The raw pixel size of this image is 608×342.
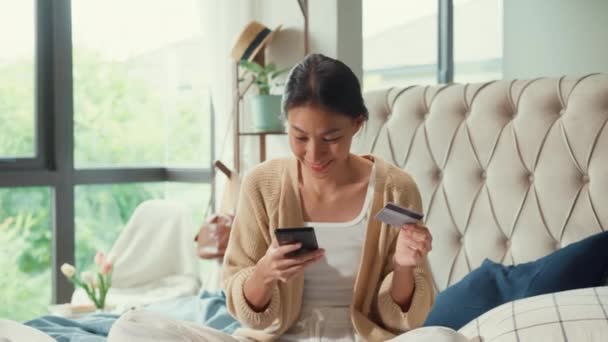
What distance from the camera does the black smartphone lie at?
63.4 inches

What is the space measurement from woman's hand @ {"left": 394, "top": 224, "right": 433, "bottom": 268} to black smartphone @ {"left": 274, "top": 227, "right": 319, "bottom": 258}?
8.1 inches

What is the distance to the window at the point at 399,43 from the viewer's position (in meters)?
5.04

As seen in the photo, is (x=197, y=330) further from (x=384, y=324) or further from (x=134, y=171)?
(x=134, y=171)

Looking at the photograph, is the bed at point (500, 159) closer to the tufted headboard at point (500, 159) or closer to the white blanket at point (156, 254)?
the tufted headboard at point (500, 159)

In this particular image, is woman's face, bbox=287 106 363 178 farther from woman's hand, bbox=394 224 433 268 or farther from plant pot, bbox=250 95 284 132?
plant pot, bbox=250 95 284 132

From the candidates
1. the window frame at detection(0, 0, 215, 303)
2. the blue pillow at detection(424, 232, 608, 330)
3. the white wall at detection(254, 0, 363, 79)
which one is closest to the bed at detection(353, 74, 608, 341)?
the blue pillow at detection(424, 232, 608, 330)

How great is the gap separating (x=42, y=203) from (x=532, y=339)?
321 centimetres

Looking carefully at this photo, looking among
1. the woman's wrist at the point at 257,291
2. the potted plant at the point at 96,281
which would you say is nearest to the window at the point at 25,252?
the potted plant at the point at 96,281

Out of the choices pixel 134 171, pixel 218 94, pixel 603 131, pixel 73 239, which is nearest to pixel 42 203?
pixel 73 239

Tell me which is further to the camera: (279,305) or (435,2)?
(435,2)

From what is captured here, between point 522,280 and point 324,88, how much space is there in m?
0.78

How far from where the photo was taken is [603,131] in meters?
2.18

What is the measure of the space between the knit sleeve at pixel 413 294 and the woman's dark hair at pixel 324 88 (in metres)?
0.21

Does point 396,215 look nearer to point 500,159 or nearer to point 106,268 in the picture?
point 500,159
